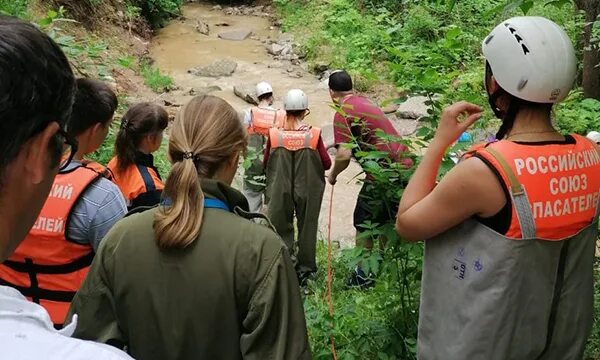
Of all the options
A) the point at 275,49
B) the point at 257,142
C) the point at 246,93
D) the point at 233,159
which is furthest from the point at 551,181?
the point at 275,49

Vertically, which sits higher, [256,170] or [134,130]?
[134,130]

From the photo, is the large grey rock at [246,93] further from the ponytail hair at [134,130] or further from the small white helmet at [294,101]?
the ponytail hair at [134,130]

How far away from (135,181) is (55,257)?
37.9 inches

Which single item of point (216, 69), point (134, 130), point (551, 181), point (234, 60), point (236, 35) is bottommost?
point (216, 69)

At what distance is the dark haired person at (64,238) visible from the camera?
8.21 ft

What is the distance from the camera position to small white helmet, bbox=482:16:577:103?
1.98m

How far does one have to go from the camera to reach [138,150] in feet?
11.5

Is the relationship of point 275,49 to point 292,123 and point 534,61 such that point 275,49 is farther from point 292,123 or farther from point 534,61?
point 534,61

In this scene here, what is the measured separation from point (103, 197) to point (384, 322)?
5.83 feet

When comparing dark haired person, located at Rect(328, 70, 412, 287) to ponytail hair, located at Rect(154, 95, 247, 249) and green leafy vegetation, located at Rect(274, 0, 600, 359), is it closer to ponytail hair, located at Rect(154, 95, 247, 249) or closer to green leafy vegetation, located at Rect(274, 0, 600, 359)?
green leafy vegetation, located at Rect(274, 0, 600, 359)

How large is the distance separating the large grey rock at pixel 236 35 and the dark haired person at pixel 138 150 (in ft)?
57.2

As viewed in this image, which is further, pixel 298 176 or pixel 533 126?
pixel 298 176

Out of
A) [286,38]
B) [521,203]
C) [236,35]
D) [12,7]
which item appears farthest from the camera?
[236,35]

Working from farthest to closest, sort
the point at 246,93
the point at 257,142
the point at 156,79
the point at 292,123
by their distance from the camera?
the point at 156,79
the point at 246,93
the point at 257,142
the point at 292,123
